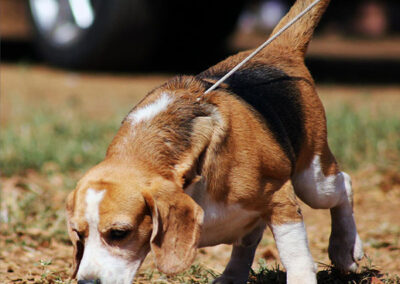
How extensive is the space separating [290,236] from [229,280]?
0.56m

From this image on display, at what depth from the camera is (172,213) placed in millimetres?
2746

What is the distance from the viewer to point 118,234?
2736 millimetres

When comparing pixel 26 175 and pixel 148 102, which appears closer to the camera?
pixel 148 102

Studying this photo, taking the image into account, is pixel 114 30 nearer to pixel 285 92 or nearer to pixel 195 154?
pixel 285 92

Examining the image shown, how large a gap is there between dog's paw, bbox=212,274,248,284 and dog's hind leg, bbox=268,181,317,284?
1.56 ft

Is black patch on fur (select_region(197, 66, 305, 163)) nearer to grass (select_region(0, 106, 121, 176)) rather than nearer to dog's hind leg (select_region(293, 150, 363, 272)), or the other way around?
dog's hind leg (select_region(293, 150, 363, 272))

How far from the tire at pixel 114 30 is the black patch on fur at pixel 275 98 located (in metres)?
5.50

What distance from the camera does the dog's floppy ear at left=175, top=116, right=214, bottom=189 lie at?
114 inches

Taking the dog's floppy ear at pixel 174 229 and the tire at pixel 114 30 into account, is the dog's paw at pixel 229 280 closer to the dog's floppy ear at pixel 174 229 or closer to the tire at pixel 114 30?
the dog's floppy ear at pixel 174 229

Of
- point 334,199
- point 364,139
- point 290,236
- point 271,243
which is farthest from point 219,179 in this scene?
point 364,139

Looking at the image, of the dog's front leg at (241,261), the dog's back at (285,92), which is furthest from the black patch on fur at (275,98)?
the dog's front leg at (241,261)

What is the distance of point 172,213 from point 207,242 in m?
0.49

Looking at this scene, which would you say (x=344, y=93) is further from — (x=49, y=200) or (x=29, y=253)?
(x=29, y=253)

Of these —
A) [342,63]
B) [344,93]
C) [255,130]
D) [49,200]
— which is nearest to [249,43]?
[342,63]
